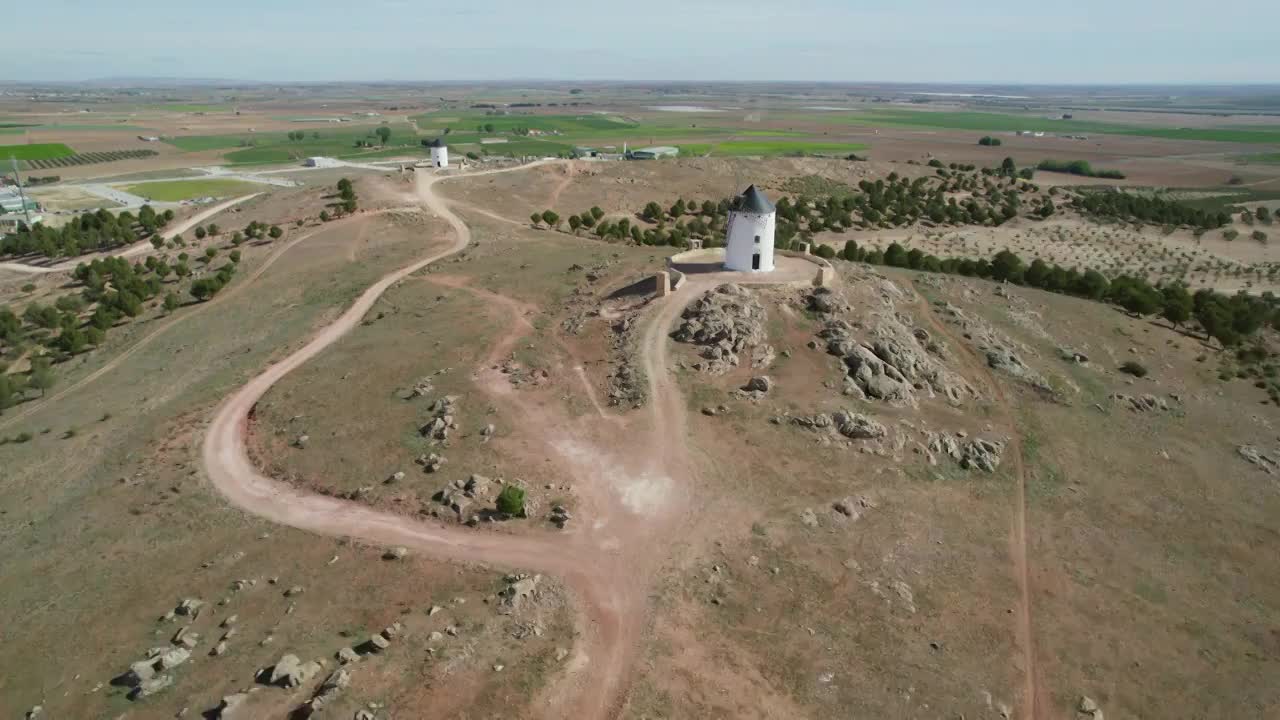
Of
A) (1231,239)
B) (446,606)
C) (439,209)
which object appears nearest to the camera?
(446,606)

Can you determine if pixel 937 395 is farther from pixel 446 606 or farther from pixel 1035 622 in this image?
pixel 446 606

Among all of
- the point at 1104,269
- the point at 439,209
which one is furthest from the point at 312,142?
the point at 1104,269

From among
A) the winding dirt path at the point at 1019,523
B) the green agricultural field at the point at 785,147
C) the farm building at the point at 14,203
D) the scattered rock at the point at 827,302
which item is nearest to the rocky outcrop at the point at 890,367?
the scattered rock at the point at 827,302

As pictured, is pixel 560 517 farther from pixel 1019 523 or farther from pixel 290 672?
pixel 1019 523

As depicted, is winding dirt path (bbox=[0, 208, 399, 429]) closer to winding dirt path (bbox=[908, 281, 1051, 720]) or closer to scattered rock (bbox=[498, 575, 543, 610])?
scattered rock (bbox=[498, 575, 543, 610])

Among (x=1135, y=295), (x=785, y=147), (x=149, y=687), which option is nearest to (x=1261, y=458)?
(x=1135, y=295)

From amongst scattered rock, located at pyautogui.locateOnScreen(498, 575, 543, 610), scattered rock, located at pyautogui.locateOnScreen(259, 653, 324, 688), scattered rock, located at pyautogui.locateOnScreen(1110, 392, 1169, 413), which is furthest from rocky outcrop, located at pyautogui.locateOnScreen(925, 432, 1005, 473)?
scattered rock, located at pyautogui.locateOnScreen(259, 653, 324, 688)

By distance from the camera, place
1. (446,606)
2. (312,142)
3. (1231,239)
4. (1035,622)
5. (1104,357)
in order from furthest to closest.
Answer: (312,142)
(1231,239)
(1104,357)
(1035,622)
(446,606)

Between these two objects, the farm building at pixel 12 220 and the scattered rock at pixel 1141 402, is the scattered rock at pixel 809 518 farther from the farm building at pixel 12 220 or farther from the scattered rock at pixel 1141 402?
the farm building at pixel 12 220
